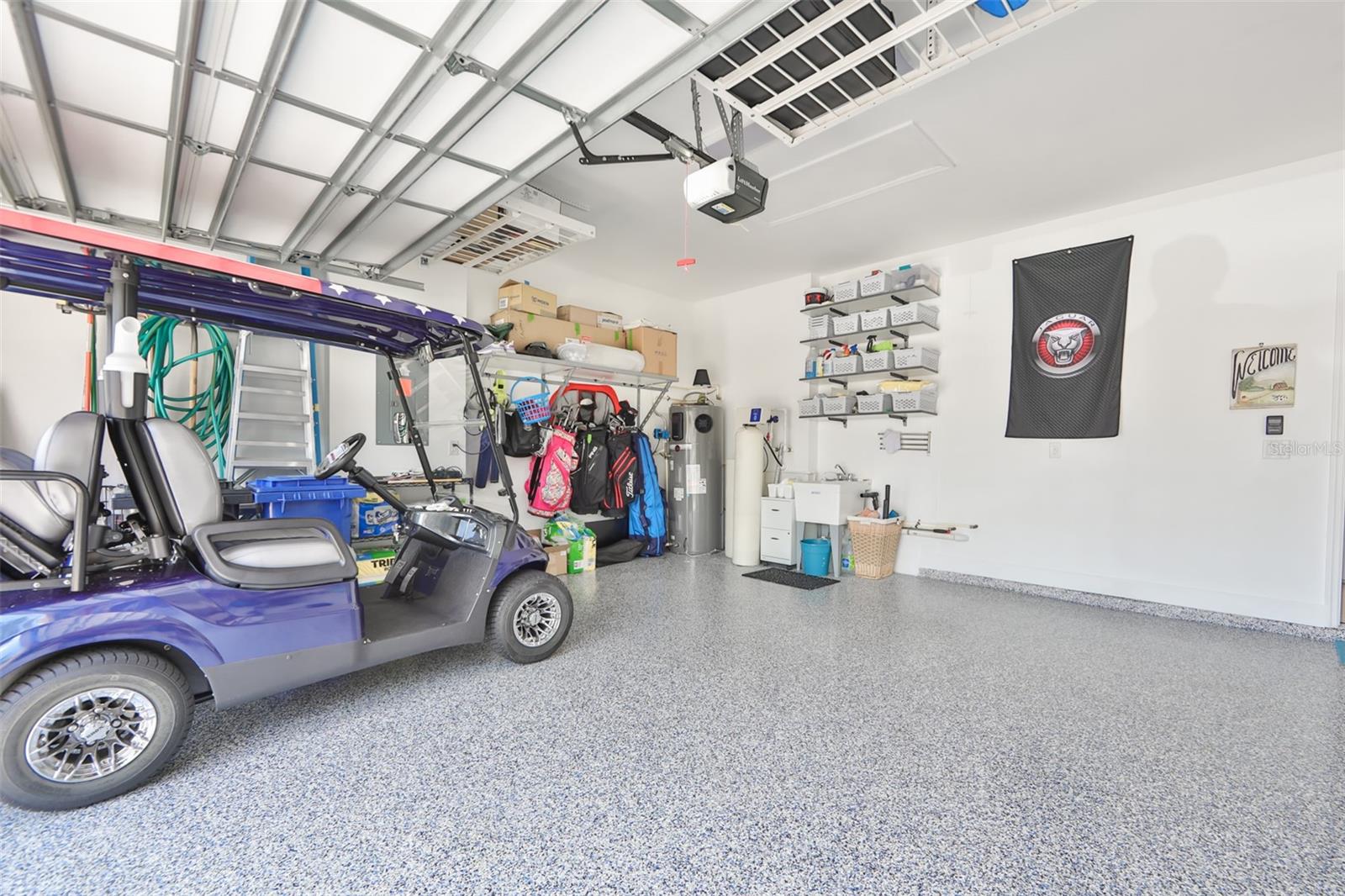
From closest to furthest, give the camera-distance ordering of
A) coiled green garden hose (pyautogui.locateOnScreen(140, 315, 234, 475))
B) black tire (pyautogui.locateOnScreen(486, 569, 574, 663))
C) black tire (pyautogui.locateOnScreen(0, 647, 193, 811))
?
black tire (pyautogui.locateOnScreen(0, 647, 193, 811)) → black tire (pyautogui.locateOnScreen(486, 569, 574, 663)) → coiled green garden hose (pyautogui.locateOnScreen(140, 315, 234, 475))

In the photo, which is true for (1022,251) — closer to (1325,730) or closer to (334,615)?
(1325,730)

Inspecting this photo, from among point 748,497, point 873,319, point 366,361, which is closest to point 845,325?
point 873,319

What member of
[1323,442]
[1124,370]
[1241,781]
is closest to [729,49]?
[1241,781]

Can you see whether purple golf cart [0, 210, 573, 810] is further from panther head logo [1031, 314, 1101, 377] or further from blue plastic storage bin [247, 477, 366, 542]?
panther head logo [1031, 314, 1101, 377]

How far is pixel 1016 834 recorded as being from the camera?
1642mm

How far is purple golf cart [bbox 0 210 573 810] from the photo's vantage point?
165 centimetres

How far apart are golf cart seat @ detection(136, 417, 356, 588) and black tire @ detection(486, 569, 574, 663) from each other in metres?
0.81

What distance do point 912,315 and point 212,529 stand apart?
15.9 feet

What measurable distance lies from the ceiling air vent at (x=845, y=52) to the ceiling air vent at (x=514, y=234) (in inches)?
62.2

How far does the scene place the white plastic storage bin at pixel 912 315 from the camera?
4.85 m

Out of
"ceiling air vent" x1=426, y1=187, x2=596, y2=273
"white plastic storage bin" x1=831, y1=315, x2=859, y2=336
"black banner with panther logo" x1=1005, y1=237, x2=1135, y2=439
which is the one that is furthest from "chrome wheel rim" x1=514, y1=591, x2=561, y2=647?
"black banner with panther logo" x1=1005, y1=237, x2=1135, y2=439

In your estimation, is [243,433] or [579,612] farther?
[579,612]

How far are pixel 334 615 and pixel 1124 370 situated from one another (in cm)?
525

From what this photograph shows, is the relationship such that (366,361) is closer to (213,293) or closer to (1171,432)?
(213,293)
